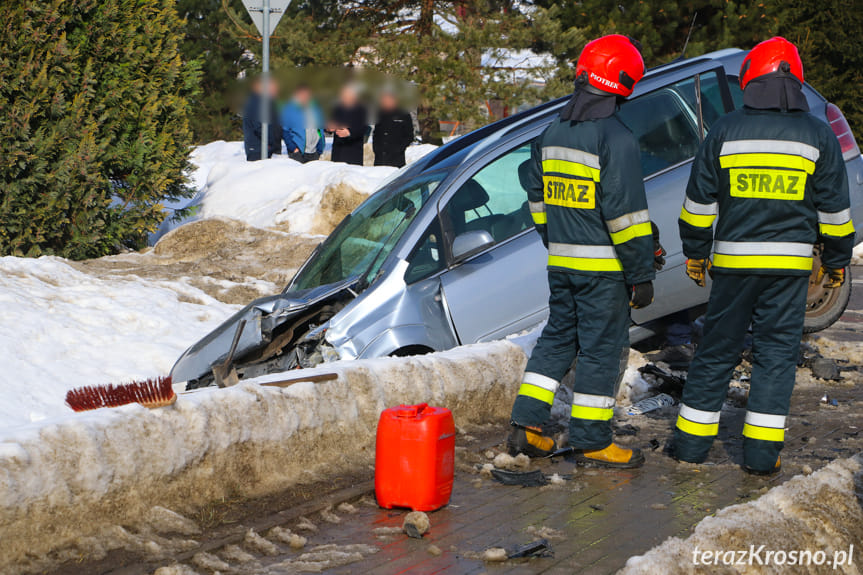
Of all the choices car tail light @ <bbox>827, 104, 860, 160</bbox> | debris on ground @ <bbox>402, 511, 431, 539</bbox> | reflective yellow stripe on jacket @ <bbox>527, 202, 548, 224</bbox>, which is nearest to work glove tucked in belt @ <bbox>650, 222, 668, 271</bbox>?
reflective yellow stripe on jacket @ <bbox>527, 202, 548, 224</bbox>

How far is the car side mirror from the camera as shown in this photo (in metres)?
6.11

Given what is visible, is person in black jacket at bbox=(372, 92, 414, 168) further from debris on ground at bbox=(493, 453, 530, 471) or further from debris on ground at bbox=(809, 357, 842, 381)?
debris on ground at bbox=(493, 453, 530, 471)

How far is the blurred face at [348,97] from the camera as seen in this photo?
48.4ft

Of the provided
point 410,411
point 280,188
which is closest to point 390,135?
point 280,188

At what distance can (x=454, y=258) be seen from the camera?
20.2 ft

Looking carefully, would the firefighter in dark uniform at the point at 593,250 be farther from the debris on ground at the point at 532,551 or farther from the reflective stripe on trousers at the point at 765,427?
the debris on ground at the point at 532,551

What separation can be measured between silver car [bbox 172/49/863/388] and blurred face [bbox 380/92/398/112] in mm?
8039

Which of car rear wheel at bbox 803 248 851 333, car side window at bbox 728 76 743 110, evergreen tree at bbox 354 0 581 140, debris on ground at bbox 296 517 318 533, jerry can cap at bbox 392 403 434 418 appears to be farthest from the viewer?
evergreen tree at bbox 354 0 581 140

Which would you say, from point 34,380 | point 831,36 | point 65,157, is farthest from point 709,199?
point 831,36

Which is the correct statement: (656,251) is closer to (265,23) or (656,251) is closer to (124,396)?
(124,396)

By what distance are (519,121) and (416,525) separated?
377 cm

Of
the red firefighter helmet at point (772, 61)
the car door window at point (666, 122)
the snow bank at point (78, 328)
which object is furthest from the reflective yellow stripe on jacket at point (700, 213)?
the snow bank at point (78, 328)

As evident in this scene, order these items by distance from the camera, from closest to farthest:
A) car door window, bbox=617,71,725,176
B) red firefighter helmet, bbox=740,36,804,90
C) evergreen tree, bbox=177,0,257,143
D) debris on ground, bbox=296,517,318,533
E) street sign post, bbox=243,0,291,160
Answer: debris on ground, bbox=296,517,318,533
red firefighter helmet, bbox=740,36,804,90
car door window, bbox=617,71,725,176
street sign post, bbox=243,0,291,160
evergreen tree, bbox=177,0,257,143

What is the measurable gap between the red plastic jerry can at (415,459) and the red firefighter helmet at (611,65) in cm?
183
